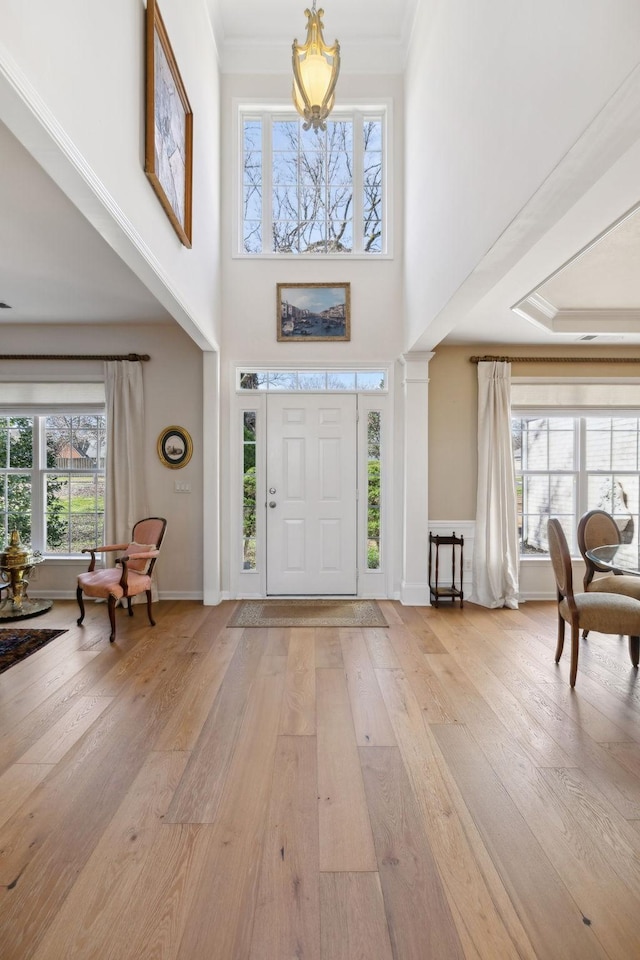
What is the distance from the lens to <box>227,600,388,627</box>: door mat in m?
4.62

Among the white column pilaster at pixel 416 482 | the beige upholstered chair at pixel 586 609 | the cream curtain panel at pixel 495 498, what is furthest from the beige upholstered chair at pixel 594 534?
the white column pilaster at pixel 416 482

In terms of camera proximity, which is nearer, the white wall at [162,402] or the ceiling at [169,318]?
the ceiling at [169,318]

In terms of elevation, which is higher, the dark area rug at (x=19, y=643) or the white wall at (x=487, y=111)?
the white wall at (x=487, y=111)

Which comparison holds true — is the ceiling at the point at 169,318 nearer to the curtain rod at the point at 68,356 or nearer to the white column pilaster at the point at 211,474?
the curtain rod at the point at 68,356

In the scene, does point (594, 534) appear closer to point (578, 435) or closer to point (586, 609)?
point (578, 435)

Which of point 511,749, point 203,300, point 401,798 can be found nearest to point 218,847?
point 401,798

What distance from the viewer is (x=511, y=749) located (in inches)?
99.3

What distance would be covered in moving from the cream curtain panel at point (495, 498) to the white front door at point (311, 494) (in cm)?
126

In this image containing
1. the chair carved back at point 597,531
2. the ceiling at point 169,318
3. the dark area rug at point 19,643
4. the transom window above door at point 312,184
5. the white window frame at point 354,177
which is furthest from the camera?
the transom window above door at point 312,184

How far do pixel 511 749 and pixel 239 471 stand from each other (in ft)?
12.1

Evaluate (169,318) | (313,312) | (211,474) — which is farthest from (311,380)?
(169,318)

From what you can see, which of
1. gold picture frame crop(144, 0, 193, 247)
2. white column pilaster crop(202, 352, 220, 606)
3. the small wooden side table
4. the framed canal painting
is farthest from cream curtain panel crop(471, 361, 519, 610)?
gold picture frame crop(144, 0, 193, 247)

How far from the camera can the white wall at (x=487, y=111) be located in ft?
5.96

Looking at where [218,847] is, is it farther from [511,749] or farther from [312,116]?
[312,116]
